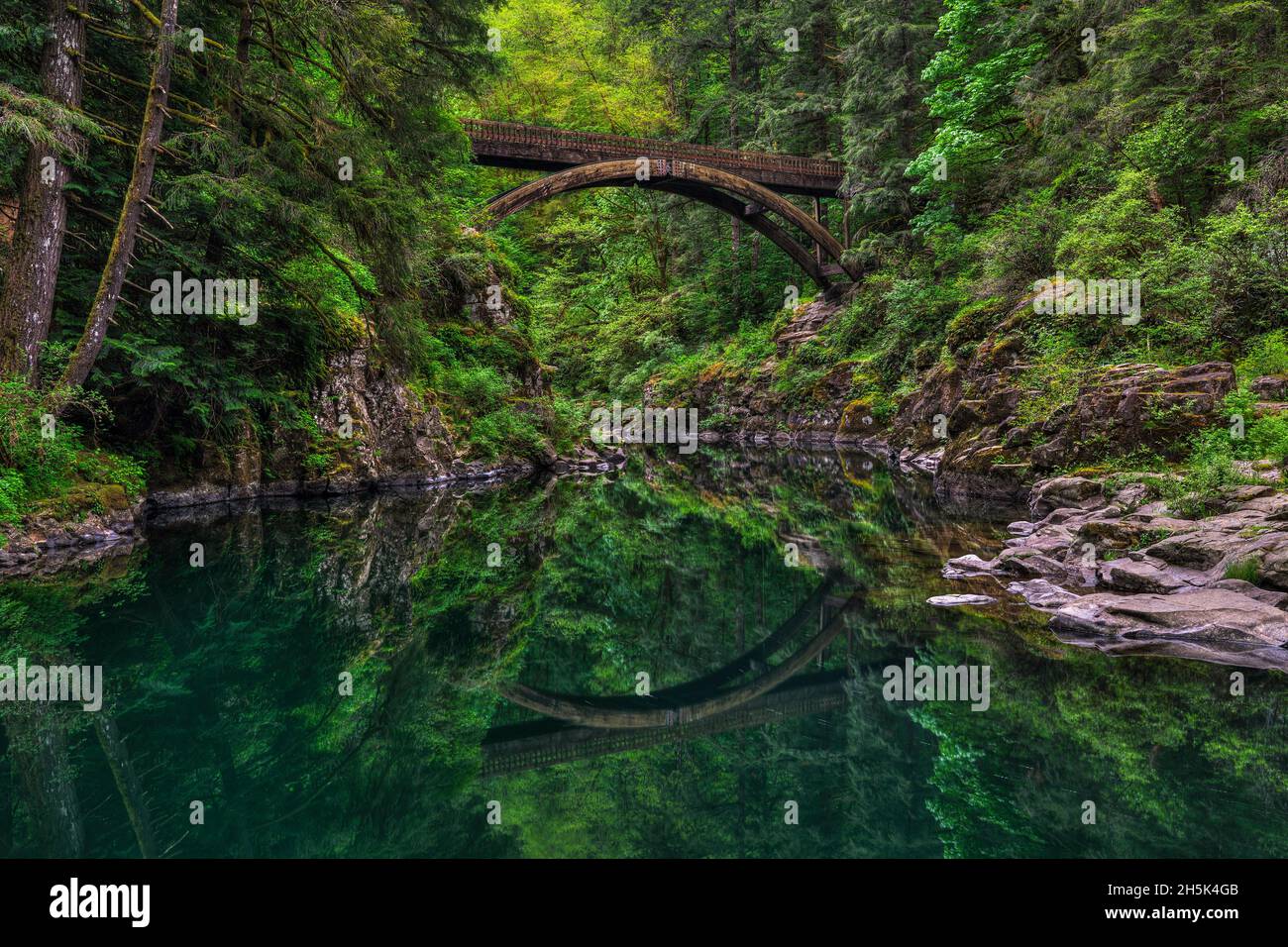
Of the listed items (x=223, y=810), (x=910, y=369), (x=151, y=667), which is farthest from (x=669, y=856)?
(x=910, y=369)

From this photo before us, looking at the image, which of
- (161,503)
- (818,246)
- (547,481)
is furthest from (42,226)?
(818,246)

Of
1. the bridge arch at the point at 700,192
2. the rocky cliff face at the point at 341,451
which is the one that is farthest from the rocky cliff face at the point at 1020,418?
the rocky cliff face at the point at 341,451

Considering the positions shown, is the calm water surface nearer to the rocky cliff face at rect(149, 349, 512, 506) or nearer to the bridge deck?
the rocky cliff face at rect(149, 349, 512, 506)

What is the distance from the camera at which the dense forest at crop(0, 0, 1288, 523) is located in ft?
33.7

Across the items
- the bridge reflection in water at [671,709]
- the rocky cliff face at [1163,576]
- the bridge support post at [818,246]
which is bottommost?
the bridge reflection in water at [671,709]

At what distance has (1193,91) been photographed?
14953 mm

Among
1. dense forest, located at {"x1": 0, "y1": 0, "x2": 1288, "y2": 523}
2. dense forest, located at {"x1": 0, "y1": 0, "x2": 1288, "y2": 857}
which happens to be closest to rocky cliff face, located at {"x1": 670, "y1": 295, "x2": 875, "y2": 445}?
dense forest, located at {"x1": 0, "y1": 0, "x2": 1288, "y2": 857}

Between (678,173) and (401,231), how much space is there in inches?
653

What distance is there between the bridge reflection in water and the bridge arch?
1958cm

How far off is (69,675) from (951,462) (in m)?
13.6

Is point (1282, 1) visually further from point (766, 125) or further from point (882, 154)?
point (766, 125)

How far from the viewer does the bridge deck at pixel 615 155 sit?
2338 centimetres

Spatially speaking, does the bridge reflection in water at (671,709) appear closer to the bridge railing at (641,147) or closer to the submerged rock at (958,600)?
the submerged rock at (958,600)

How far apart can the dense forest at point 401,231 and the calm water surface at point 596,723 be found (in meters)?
3.81
